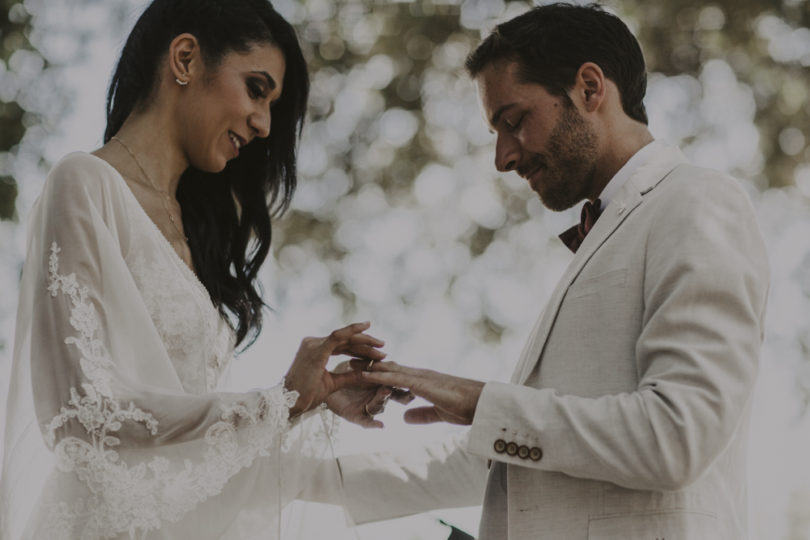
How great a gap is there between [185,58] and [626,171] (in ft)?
4.79

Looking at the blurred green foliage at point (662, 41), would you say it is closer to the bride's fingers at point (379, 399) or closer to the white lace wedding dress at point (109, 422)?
the bride's fingers at point (379, 399)

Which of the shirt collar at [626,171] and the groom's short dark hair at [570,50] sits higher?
the groom's short dark hair at [570,50]

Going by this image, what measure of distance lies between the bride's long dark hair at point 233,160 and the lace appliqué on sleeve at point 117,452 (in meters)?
0.80

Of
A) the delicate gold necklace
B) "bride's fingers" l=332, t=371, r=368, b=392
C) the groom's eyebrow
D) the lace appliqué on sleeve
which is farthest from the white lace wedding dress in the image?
the groom's eyebrow

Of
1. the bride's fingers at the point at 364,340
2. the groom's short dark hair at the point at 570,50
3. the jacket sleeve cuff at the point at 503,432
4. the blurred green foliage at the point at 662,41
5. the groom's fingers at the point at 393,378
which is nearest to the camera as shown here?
the jacket sleeve cuff at the point at 503,432

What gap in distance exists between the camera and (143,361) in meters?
2.88

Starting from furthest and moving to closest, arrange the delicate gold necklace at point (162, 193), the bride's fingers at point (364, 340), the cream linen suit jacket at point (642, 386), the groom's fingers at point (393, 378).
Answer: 1. the delicate gold necklace at point (162, 193)
2. the bride's fingers at point (364, 340)
3. the groom's fingers at point (393, 378)
4. the cream linen suit jacket at point (642, 386)

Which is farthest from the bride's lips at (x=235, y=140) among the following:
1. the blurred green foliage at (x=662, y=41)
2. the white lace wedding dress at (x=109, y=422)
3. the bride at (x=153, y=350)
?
the blurred green foliage at (x=662, y=41)

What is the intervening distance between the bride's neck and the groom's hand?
3.31ft

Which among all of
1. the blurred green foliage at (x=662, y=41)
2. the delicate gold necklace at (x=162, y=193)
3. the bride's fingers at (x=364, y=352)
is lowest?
the bride's fingers at (x=364, y=352)

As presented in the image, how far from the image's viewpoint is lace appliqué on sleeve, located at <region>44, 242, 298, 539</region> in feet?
8.77

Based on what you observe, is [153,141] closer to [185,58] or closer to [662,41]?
[185,58]

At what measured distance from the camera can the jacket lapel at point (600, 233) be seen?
2.85m

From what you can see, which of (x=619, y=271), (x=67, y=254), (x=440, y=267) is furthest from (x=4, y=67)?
(x=619, y=271)
